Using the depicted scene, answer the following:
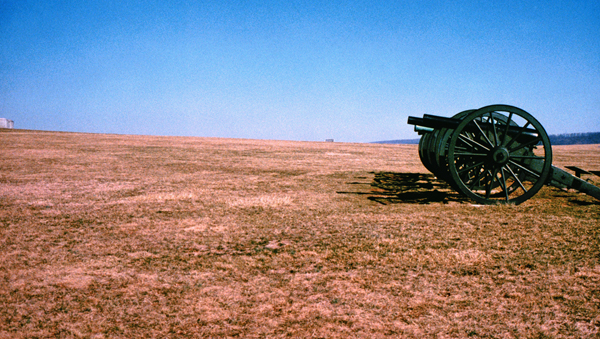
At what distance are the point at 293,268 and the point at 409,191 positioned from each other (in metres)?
6.26

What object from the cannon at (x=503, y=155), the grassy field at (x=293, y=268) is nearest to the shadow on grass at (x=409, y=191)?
the grassy field at (x=293, y=268)

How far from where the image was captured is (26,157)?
1458cm

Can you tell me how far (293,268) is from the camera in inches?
147

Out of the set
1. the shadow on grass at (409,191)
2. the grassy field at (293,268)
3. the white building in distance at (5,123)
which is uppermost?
the white building in distance at (5,123)

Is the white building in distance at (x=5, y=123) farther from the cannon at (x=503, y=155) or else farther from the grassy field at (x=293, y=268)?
the cannon at (x=503, y=155)

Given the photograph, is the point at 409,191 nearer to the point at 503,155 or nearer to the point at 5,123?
the point at 503,155

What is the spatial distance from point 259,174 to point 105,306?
9.24 m

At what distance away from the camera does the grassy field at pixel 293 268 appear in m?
2.68

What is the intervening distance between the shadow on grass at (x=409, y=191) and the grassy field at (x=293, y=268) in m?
0.49

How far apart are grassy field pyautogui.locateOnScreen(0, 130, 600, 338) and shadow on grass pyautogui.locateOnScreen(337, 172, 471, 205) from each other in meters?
0.49

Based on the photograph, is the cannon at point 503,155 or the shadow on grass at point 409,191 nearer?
the cannon at point 503,155

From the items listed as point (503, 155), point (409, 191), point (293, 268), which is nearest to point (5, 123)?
point (409, 191)

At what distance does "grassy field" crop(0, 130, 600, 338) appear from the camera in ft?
8.78

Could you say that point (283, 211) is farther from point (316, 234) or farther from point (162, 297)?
point (162, 297)
